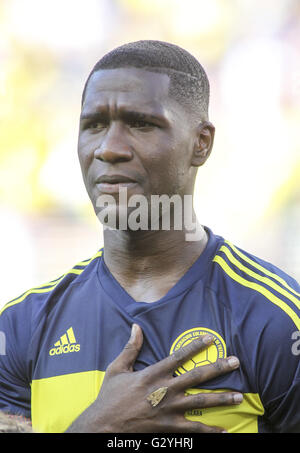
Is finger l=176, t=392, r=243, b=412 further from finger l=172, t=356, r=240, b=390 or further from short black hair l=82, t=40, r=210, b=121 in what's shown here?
short black hair l=82, t=40, r=210, b=121

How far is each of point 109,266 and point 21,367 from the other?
507mm

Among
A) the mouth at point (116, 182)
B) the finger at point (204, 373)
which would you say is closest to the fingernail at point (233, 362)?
the finger at point (204, 373)

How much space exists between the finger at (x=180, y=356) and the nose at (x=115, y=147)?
66 centimetres

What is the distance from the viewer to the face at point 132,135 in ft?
6.25

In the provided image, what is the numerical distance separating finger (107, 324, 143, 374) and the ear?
0.69 meters

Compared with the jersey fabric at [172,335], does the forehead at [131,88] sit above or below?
above

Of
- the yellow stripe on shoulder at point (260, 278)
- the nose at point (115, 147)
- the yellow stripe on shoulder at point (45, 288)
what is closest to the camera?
the nose at point (115, 147)

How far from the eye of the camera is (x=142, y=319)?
1.98m

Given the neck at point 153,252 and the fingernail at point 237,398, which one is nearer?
the fingernail at point 237,398

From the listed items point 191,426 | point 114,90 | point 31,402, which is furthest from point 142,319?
point 114,90

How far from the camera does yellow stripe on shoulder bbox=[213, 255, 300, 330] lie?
6.29ft

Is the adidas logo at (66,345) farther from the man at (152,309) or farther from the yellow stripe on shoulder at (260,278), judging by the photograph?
the yellow stripe on shoulder at (260,278)

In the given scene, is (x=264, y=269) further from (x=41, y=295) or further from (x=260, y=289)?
(x=41, y=295)

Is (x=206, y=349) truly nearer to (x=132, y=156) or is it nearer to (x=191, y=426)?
(x=191, y=426)
